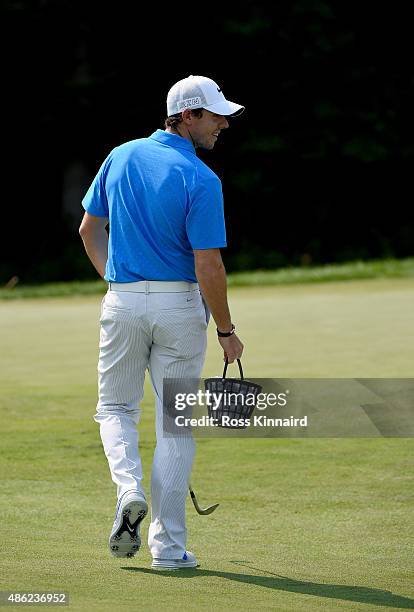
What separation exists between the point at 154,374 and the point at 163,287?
33 cm

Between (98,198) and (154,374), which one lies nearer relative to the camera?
(154,374)

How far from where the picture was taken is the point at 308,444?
7703 millimetres

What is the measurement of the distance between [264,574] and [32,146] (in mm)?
25045

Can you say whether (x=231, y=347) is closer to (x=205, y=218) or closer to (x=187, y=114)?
(x=205, y=218)

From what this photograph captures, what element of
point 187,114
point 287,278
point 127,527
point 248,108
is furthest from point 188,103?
point 248,108

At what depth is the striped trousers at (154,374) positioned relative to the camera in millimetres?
4734

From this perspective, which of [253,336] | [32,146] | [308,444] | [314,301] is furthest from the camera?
[32,146]

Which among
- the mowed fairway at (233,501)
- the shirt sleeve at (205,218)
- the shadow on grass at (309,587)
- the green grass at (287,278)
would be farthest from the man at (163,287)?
the green grass at (287,278)

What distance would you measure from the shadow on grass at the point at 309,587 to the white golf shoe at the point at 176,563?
54 millimetres

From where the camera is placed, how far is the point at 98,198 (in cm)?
500

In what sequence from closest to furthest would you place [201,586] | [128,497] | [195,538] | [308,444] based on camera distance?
1. [201,586]
2. [128,497]
3. [195,538]
4. [308,444]

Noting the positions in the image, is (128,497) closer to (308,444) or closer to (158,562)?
(158,562)

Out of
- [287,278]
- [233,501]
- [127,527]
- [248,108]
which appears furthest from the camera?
[248,108]

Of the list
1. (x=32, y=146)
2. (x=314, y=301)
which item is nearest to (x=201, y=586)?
(x=314, y=301)
